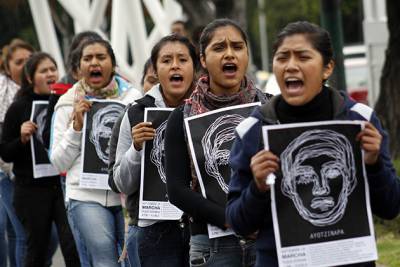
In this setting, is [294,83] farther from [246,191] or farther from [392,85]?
[392,85]

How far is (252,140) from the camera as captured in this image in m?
4.41

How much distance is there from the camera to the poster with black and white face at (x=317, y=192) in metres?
4.28

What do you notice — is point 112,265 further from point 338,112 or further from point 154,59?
point 338,112

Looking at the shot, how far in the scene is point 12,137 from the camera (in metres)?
9.34

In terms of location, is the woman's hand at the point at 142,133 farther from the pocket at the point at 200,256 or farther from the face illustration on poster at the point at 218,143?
the pocket at the point at 200,256

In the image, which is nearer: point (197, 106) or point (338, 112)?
point (338, 112)

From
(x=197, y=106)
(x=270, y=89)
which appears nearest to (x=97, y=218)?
(x=270, y=89)

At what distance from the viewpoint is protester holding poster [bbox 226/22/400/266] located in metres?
4.25

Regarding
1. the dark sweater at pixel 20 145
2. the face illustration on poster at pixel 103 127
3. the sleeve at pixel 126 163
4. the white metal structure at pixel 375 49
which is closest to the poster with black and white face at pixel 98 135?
the face illustration on poster at pixel 103 127

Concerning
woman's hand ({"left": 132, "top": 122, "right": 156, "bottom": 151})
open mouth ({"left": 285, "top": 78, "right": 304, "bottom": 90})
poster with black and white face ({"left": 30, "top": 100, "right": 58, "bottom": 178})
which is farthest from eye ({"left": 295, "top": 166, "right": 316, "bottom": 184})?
poster with black and white face ({"left": 30, "top": 100, "right": 58, "bottom": 178})

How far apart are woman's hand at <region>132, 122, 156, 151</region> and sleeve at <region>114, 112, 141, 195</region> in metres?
0.09

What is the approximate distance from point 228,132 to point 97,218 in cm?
226

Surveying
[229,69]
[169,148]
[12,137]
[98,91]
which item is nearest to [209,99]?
[229,69]

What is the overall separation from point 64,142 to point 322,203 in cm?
375
